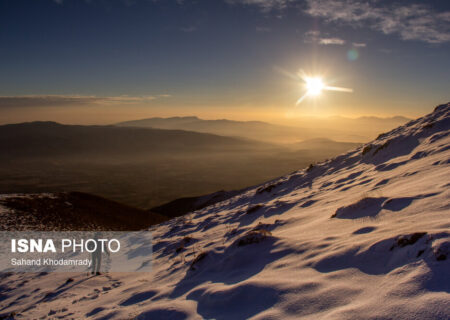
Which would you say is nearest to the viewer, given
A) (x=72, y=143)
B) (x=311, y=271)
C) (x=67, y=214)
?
(x=311, y=271)

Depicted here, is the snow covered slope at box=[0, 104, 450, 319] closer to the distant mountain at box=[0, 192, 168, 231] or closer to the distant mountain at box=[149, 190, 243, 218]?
the distant mountain at box=[0, 192, 168, 231]

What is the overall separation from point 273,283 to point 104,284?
5.72m

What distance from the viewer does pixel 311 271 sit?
12.4 feet

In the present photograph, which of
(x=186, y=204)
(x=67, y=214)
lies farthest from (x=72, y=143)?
(x=67, y=214)

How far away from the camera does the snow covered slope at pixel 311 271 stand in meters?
2.83

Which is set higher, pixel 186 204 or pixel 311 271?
pixel 311 271

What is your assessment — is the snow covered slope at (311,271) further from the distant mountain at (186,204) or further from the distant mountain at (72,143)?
the distant mountain at (72,143)

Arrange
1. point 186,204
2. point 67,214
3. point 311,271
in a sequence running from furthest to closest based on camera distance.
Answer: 1. point 186,204
2. point 67,214
3. point 311,271

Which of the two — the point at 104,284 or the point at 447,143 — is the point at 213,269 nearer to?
the point at 104,284

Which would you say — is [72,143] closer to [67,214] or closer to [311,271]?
[67,214]

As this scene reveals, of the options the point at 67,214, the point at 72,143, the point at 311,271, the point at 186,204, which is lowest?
the point at 186,204

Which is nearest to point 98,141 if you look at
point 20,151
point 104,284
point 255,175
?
point 20,151

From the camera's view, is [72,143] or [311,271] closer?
[311,271]

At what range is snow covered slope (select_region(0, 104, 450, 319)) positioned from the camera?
2.83 metres
